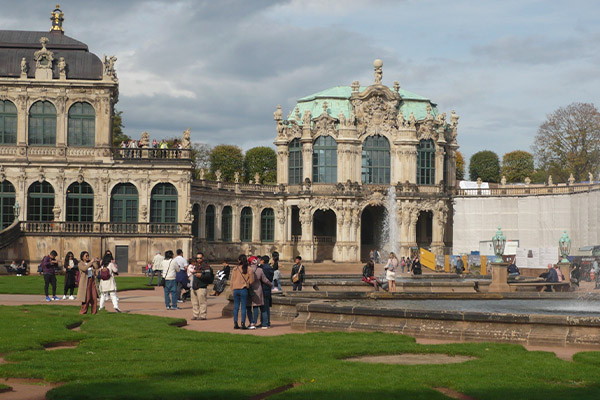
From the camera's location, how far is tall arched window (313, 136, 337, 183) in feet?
255

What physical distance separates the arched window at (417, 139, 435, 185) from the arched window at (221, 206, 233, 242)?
56.6 feet

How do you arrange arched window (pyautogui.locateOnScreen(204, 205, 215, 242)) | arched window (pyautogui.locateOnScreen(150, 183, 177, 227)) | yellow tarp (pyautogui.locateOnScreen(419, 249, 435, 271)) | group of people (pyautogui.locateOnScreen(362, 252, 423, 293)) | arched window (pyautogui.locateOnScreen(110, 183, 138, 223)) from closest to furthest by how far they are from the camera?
group of people (pyautogui.locateOnScreen(362, 252, 423, 293))
arched window (pyautogui.locateOnScreen(110, 183, 138, 223))
arched window (pyautogui.locateOnScreen(150, 183, 177, 227))
yellow tarp (pyautogui.locateOnScreen(419, 249, 435, 271))
arched window (pyautogui.locateOnScreen(204, 205, 215, 242))

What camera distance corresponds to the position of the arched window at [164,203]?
2427 inches

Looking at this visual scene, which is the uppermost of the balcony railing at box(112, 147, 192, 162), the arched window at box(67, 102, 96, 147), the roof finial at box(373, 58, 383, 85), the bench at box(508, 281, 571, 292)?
the roof finial at box(373, 58, 383, 85)

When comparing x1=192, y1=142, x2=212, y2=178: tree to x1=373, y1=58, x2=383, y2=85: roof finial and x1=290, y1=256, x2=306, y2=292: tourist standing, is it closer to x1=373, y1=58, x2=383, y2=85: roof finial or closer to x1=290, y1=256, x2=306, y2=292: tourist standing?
x1=373, y1=58, x2=383, y2=85: roof finial

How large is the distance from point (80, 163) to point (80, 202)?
266cm

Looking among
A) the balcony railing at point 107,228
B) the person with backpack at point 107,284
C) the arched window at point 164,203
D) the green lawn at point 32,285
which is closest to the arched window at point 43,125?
the balcony railing at point 107,228

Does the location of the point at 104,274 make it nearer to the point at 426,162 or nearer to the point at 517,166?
the point at 426,162

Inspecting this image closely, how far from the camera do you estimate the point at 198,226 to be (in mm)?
71000

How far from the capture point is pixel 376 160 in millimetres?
78500

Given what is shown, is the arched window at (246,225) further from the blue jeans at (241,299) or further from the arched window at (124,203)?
the blue jeans at (241,299)

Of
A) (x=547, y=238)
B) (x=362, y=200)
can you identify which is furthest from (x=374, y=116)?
(x=547, y=238)

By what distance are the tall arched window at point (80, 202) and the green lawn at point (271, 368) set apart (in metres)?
40.0

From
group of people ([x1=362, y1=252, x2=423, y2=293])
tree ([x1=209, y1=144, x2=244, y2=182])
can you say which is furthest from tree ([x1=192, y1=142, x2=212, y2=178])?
group of people ([x1=362, y1=252, x2=423, y2=293])
